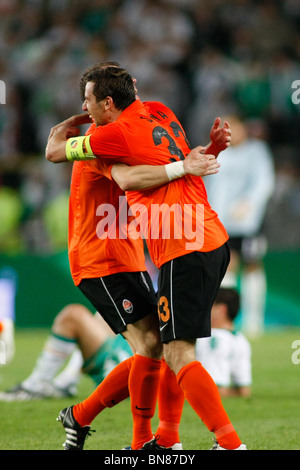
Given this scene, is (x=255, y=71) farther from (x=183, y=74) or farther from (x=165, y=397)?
(x=165, y=397)

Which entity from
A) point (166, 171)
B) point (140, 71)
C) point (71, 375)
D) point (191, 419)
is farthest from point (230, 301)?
point (140, 71)

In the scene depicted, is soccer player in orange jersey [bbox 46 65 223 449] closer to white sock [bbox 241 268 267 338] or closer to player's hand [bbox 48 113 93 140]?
player's hand [bbox 48 113 93 140]

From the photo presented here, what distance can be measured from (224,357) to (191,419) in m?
0.81

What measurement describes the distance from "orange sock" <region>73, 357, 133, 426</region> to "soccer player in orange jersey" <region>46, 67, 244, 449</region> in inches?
18.7

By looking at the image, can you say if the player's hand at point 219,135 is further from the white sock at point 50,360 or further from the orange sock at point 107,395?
the white sock at point 50,360

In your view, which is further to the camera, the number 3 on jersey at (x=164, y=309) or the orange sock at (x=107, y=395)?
the orange sock at (x=107, y=395)

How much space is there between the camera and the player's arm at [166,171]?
358cm

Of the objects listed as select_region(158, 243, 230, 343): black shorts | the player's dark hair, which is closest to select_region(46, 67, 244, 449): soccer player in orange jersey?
select_region(158, 243, 230, 343): black shorts

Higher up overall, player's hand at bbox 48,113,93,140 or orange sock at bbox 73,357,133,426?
player's hand at bbox 48,113,93,140

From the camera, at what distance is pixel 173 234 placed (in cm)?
365

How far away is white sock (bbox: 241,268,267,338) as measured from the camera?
9.65 m

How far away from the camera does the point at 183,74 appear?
12.4 m

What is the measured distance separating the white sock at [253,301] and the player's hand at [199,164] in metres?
6.14

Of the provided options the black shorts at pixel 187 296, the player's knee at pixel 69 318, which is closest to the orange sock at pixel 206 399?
the black shorts at pixel 187 296
